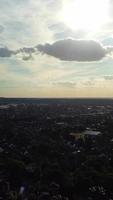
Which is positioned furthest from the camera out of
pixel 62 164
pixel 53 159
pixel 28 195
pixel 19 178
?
pixel 53 159

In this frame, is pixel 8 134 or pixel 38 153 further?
pixel 8 134

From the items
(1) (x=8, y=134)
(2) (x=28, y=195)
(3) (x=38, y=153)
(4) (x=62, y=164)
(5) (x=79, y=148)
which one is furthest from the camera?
(1) (x=8, y=134)

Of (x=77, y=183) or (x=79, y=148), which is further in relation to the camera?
(x=79, y=148)

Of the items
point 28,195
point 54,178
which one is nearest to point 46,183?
point 54,178

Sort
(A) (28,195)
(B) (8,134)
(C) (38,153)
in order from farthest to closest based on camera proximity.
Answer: (B) (8,134), (C) (38,153), (A) (28,195)

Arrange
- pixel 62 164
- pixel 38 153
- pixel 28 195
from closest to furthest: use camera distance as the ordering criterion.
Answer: pixel 28 195, pixel 62 164, pixel 38 153

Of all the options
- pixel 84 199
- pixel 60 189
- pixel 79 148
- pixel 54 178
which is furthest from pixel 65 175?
pixel 79 148

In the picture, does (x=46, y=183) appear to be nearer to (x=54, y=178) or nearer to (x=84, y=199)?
(x=54, y=178)

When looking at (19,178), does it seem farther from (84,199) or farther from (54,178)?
(84,199)
